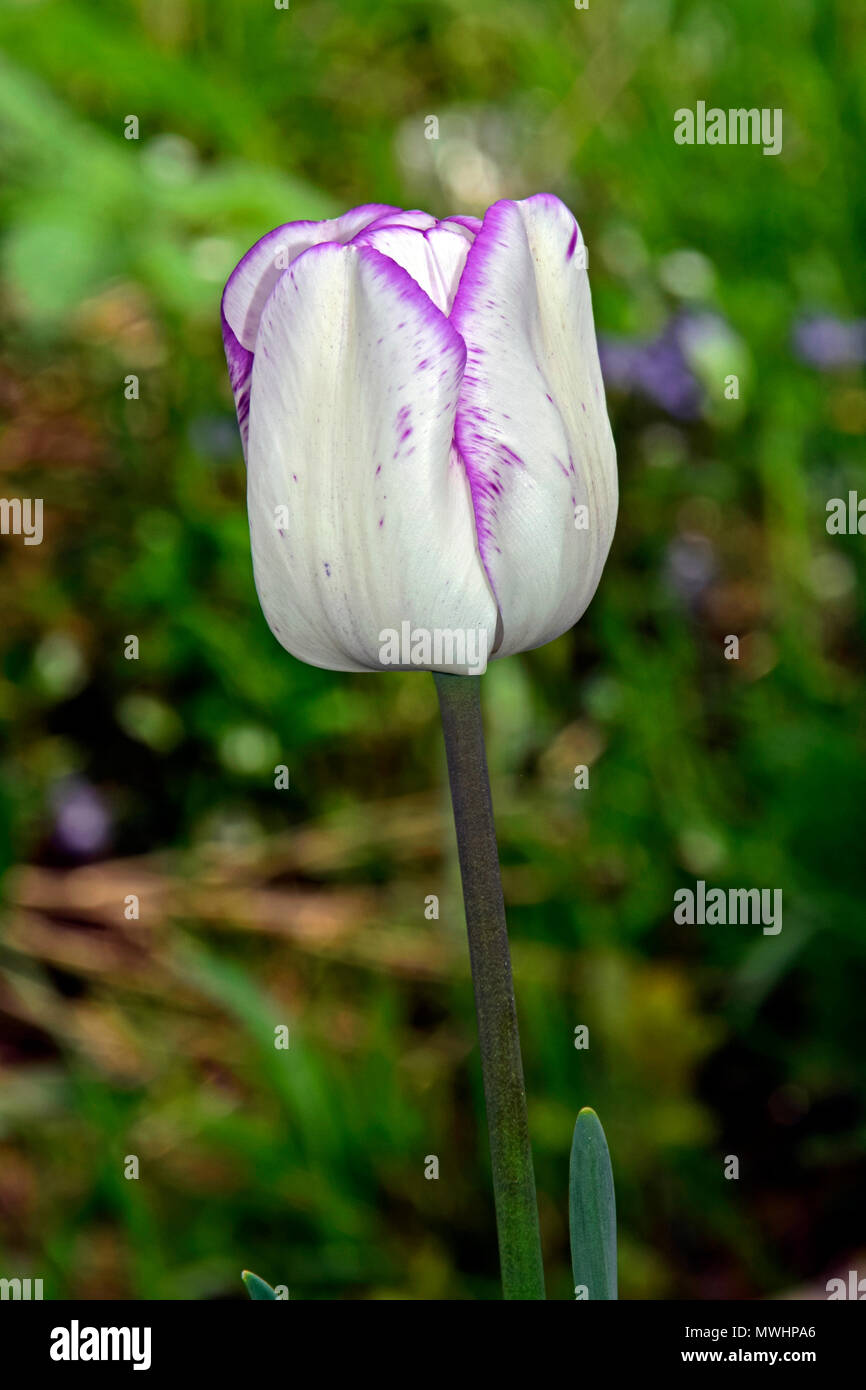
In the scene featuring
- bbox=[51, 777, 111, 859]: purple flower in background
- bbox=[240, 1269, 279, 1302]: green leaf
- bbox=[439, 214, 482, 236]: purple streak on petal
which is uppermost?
bbox=[51, 777, 111, 859]: purple flower in background

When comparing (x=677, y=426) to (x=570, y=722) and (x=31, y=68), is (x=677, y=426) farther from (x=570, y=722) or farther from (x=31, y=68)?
(x=31, y=68)

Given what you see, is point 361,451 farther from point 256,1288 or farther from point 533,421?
point 256,1288

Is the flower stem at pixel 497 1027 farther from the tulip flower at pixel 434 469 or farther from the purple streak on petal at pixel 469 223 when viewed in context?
the purple streak on petal at pixel 469 223

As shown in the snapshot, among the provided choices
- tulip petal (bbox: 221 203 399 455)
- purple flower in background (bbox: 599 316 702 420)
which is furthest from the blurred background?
tulip petal (bbox: 221 203 399 455)

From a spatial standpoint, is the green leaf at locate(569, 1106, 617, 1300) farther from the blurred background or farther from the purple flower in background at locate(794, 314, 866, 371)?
the purple flower in background at locate(794, 314, 866, 371)

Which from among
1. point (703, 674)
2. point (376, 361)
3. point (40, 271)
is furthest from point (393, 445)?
point (703, 674)

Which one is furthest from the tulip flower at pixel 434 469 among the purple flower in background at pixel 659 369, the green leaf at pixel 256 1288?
the purple flower in background at pixel 659 369
